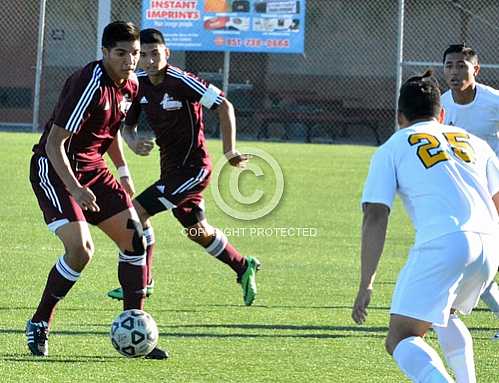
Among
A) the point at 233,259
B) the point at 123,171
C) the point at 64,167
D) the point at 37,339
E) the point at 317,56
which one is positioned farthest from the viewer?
the point at 317,56

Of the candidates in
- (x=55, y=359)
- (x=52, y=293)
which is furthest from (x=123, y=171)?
(x=55, y=359)

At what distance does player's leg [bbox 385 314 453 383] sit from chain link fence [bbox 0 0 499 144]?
21.3m

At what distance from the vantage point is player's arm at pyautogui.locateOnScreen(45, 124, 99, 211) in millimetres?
6234

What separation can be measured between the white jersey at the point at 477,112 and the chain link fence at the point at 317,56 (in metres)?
17.8

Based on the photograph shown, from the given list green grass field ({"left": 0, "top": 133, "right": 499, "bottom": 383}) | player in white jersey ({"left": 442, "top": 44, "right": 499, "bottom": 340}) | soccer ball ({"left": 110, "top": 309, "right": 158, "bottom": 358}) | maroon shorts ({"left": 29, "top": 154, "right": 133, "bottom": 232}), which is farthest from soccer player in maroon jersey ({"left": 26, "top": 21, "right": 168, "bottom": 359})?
player in white jersey ({"left": 442, "top": 44, "right": 499, "bottom": 340})

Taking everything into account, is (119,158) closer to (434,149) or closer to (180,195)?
(180,195)

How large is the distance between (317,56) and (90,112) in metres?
21.3

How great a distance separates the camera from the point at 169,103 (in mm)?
8727

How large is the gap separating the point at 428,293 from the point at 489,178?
2.18 feet

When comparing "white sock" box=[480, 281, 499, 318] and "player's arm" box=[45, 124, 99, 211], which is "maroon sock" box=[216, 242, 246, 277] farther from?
"player's arm" box=[45, 124, 99, 211]

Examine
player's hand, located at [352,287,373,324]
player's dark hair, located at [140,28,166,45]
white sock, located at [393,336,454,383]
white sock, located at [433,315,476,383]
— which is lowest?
white sock, located at [433,315,476,383]

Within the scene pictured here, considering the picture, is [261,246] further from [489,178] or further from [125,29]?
[489,178]

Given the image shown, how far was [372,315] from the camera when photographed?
8172 millimetres

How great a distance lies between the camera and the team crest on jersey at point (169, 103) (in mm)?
8692
